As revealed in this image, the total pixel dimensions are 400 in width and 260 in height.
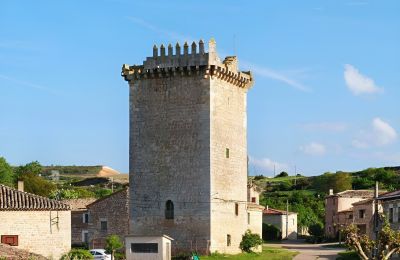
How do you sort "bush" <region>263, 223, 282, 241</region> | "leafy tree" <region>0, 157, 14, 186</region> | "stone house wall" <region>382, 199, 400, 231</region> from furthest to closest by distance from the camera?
"leafy tree" <region>0, 157, 14, 186</region> → "bush" <region>263, 223, 282, 241</region> → "stone house wall" <region>382, 199, 400, 231</region>

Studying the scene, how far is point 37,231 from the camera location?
142 ft

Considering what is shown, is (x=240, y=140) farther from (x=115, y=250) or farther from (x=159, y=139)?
(x=115, y=250)

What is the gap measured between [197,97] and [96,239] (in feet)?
48.6

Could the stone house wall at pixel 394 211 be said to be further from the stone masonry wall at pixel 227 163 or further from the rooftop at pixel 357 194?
the rooftop at pixel 357 194

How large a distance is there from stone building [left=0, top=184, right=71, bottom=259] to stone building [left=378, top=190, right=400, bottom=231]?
56.6ft

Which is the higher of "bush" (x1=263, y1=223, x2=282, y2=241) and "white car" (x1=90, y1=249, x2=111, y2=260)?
"white car" (x1=90, y1=249, x2=111, y2=260)

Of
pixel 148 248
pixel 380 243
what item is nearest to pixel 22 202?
pixel 148 248

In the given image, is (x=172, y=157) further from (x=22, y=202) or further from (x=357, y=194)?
(x=357, y=194)

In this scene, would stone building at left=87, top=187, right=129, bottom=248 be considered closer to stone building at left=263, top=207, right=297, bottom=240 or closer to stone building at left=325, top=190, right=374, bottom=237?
stone building at left=325, top=190, right=374, bottom=237

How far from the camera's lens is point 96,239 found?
183 feet

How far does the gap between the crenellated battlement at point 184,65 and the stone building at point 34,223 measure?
8745 mm

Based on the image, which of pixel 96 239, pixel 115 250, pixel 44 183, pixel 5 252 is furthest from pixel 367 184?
pixel 5 252

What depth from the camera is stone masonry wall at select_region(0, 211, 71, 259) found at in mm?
42469

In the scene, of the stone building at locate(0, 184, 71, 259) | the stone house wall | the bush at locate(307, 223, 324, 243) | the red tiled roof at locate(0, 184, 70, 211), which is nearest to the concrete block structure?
the stone building at locate(0, 184, 71, 259)
